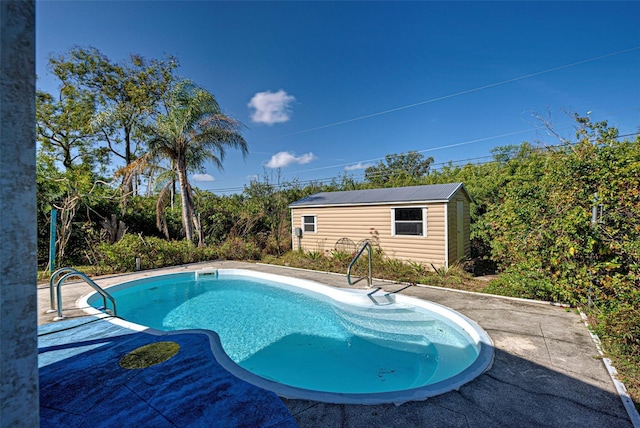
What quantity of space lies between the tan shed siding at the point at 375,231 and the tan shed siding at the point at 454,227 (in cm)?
44

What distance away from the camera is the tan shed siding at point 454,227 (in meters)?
9.12

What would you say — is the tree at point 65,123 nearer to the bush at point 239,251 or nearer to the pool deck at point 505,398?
the bush at point 239,251

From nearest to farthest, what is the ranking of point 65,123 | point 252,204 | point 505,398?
point 505,398 < point 252,204 < point 65,123

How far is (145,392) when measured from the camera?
2.90m

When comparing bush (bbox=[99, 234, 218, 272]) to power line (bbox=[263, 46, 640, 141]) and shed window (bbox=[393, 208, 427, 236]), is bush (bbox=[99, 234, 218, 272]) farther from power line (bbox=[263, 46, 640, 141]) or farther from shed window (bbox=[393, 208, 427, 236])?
power line (bbox=[263, 46, 640, 141])

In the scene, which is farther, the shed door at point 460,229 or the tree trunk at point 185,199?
the tree trunk at point 185,199

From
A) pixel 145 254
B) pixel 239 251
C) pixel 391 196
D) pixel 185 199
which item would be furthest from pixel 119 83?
pixel 391 196

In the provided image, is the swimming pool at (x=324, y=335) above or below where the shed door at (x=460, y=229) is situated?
below

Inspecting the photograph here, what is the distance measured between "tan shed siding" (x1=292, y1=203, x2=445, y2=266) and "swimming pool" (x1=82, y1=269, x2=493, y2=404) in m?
3.36

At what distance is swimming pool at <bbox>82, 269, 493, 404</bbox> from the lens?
12.2 feet

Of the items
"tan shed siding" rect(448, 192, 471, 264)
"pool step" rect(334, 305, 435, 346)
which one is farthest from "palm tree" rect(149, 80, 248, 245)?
"tan shed siding" rect(448, 192, 471, 264)

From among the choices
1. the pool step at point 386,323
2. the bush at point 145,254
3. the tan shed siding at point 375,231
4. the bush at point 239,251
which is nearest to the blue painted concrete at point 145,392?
the pool step at point 386,323

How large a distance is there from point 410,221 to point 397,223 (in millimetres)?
462

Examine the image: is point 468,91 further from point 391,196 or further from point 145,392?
point 145,392
